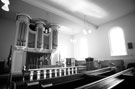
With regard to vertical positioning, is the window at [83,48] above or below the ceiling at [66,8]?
below

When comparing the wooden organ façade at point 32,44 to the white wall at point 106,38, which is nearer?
the wooden organ façade at point 32,44

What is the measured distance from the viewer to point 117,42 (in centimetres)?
571

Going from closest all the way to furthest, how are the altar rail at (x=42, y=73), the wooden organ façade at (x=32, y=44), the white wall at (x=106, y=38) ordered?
the altar rail at (x=42, y=73) → the wooden organ façade at (x=32, y=44) → the white wall at (x=106, y=38)

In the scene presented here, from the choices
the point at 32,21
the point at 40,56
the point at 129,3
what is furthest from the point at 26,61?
the point at 129,3

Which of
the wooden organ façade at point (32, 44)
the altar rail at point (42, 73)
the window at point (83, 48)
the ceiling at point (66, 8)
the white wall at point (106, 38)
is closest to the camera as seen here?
the altar rail at point (42, 73)

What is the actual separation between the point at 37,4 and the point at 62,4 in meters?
1.16

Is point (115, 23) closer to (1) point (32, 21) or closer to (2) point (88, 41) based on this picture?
(2) point (88, 41)

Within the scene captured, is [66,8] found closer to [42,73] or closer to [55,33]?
[55,33]

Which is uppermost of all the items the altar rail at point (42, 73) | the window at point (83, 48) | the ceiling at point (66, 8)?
the ceiling at point (66, 8)

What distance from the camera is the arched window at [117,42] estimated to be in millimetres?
5453

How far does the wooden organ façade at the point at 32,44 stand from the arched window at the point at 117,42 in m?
3.99

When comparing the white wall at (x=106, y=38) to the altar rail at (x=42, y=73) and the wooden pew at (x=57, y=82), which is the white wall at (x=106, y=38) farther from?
the wooden pew at (x=57, y=82)

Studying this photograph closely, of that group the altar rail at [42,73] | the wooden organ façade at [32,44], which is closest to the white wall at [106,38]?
the wooden organ façade at [32,44]

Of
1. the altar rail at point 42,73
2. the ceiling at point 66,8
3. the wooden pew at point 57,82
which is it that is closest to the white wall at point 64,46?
the ceiling at point 66,8
